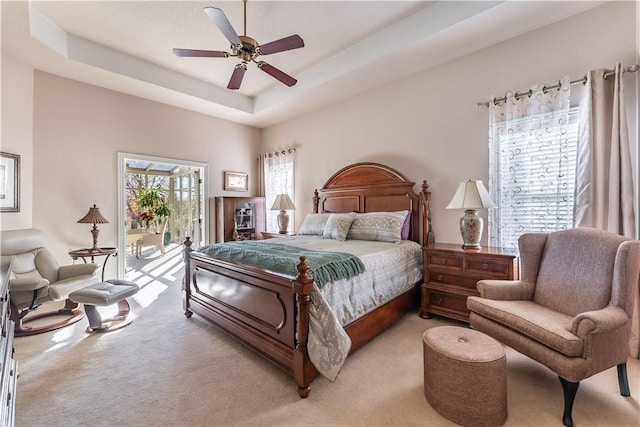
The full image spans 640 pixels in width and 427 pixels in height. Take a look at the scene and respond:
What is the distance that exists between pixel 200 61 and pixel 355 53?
2097mm

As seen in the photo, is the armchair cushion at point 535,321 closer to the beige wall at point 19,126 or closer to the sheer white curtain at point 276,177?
the sheer white curtain at point 276,177

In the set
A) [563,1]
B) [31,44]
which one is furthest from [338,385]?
[31,44]

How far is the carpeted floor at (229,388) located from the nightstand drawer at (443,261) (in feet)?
2.56

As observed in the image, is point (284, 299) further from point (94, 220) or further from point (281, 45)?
point (94, 220)

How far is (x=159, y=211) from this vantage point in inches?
287

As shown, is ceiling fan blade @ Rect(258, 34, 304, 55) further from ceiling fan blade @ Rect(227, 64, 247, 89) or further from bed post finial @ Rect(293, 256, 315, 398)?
bed post finial @ Rect(293, 256, 315, 398)

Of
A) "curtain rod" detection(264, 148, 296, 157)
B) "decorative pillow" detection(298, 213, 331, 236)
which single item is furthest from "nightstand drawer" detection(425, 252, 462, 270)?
"curtain rod" detection(264, 148, 296, 157)

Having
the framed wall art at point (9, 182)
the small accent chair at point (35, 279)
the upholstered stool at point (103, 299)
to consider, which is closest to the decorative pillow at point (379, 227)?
the upholstered stool at point (103, 299)

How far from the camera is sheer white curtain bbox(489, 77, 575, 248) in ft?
8.33

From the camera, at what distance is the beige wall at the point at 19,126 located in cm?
313

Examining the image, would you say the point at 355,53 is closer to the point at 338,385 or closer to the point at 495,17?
the point at 495,17

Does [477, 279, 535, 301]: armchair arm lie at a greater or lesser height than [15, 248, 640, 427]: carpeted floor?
greater

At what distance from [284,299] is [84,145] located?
12.7 ft

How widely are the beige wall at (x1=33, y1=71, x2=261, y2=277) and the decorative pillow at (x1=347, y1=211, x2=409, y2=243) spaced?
10.8ft
